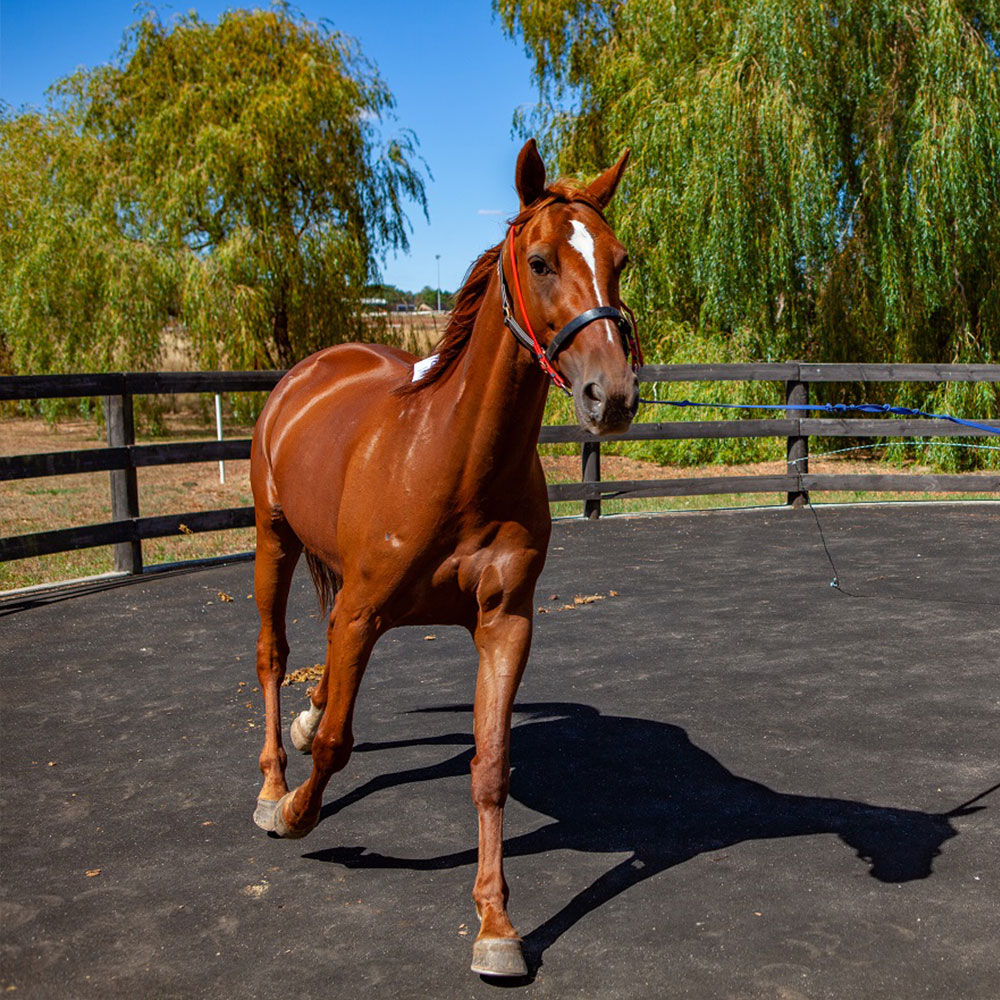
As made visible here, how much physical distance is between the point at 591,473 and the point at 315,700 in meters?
7.25

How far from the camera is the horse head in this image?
265 cm

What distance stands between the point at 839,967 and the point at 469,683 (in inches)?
118

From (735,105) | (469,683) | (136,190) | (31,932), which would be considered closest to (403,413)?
(31,932)

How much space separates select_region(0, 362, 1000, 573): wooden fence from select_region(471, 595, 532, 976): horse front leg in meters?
5.68

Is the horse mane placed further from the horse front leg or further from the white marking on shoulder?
the horse front leg

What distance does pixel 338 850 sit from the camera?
3682 mm

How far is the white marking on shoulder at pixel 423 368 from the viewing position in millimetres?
3415

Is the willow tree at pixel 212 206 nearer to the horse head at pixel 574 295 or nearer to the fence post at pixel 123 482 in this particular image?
the fence post at pixel 123 482

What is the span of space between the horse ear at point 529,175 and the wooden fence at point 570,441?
578 cm

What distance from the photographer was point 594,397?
104 inches

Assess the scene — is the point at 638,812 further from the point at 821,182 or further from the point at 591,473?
the point at 821,182

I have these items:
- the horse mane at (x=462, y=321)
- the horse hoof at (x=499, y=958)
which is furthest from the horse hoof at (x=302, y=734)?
the horse hoof at (x=499, y=958)

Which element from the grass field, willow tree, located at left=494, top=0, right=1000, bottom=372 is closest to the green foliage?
willow tree, located at left=494, top=0, right=1000, bottom=372

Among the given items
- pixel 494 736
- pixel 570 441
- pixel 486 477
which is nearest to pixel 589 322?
pixel 486 477
